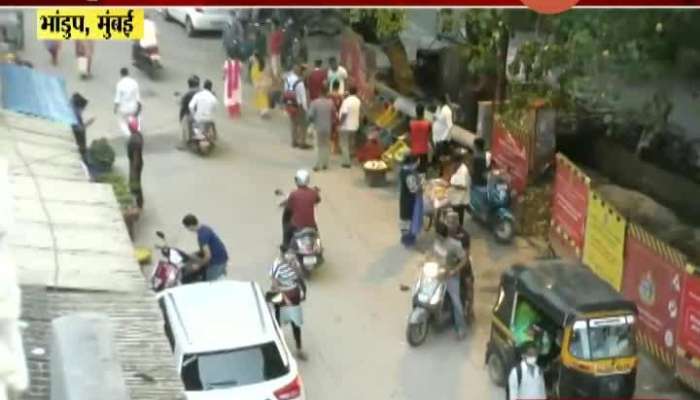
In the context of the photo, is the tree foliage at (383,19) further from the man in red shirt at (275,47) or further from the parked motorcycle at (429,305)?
the parked motorcycle at (429,305)

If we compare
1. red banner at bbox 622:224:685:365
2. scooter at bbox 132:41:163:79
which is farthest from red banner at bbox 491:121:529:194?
scooter at bbox 132:41:163:79

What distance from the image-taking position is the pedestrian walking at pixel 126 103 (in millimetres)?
6402

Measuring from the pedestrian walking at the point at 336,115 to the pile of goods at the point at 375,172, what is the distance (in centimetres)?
25

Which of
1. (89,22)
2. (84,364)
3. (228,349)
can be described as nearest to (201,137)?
(228,349)

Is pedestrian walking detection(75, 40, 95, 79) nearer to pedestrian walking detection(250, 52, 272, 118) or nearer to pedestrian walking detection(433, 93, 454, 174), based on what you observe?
pedestrian walking detection(250, 52, 272, 118)

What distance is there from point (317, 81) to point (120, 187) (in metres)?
1.02

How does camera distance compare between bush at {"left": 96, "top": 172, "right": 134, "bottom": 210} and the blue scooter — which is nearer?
the blue scooter

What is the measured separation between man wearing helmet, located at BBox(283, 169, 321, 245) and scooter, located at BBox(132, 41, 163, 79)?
82 centimetres

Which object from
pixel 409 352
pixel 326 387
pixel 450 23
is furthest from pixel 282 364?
pixel 450 23

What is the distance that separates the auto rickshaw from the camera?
3.65 m

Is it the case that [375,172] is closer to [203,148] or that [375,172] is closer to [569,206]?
[203,148]

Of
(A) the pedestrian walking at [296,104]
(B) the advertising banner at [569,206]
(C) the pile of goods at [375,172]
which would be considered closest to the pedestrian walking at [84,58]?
(A) the pedestrian walking at [296,104]

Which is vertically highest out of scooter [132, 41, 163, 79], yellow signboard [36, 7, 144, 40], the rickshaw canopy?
yellow signboard [36, 7, 144, 40]

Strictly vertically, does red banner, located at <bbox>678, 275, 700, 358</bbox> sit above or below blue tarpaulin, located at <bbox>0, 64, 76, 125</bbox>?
below
